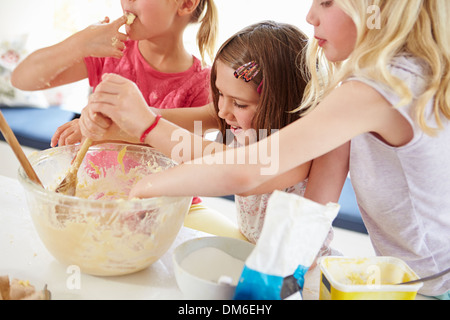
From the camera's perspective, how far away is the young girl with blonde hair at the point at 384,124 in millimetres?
692

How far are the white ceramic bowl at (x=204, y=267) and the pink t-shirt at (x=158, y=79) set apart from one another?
78 cm

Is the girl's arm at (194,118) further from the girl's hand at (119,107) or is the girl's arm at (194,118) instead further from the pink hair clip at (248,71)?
the girl's hand at (119,107)

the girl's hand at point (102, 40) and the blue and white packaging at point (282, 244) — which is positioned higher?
the girl's hand at point (102, 40)

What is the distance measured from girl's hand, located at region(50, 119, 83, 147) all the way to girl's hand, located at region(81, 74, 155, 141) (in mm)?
243

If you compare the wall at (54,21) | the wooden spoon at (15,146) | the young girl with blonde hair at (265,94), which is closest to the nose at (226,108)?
the young girl with blonde hair at (265,94)

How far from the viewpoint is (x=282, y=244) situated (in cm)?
59

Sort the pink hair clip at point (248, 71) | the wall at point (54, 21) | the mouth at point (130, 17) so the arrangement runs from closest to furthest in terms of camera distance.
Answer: the pink hair clip at point (248, 71), the mouth at point (130, 17), the wall at point (54, 21)

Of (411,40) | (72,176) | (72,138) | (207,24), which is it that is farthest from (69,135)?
(411,40)

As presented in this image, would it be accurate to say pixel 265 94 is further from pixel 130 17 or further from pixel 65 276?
pixel 65 276

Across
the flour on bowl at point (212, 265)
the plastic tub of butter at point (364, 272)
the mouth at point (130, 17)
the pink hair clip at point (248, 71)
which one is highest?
the mouth at point (130, 17)

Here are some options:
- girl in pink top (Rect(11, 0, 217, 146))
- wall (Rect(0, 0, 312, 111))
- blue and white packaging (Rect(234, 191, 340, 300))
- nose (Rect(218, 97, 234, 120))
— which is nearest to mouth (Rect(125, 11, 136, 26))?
girl in pink top (Rect(11, 0, 217, 146))

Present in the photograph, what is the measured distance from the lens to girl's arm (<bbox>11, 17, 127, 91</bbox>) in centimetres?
113

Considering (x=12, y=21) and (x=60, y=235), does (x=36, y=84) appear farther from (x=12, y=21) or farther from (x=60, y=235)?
(x=12, y=21)
